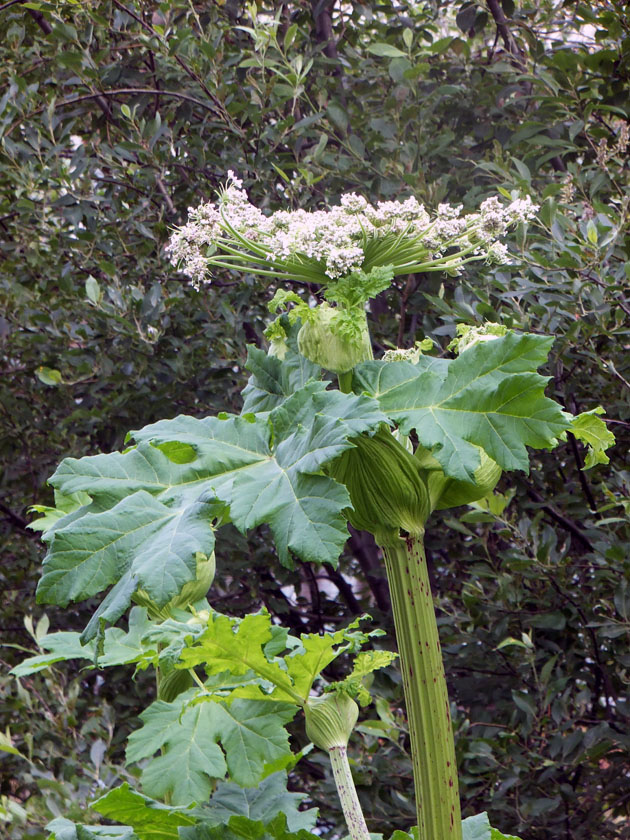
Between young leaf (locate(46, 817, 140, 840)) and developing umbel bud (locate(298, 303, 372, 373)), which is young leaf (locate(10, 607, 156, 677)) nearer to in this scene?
young leaf (locate(46, 817, 140, 840))

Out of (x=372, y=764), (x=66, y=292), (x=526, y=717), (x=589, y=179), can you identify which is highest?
(x=589, y=179)

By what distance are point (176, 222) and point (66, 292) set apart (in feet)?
1.19

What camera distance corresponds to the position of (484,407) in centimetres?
76

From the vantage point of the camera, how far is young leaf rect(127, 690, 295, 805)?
0.92 meters

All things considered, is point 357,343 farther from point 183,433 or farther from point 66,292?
point 66,292

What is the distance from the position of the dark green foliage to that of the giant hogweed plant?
973mm

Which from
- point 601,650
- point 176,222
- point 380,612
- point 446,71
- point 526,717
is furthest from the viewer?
point 446,71

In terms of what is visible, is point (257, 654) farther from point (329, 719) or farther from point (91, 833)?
point (91, 833)

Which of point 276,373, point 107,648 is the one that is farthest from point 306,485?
point 107,648

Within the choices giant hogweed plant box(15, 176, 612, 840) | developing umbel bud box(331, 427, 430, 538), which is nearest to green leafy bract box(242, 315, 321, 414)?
giant hogweed plant box(15, 176, 612, 840)

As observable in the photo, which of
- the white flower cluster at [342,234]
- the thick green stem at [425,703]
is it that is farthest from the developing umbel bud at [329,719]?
the white flower cluster at [342,234]

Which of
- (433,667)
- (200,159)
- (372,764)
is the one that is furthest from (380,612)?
(433,667)

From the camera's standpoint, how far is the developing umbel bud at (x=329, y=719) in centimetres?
89

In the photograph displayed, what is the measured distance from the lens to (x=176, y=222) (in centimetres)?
245
